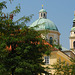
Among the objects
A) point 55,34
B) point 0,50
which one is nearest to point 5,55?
point 0,50

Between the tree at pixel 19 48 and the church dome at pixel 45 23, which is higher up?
the church dome at pixel 45 23

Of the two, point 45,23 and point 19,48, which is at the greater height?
point 45,23

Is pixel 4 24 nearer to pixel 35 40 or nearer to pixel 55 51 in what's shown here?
pixel 35 40

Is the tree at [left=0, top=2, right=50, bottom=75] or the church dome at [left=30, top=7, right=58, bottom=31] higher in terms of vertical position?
the church dome at [left=30, top=7, right=58, bottom=31]

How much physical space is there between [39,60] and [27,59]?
1.11 metres

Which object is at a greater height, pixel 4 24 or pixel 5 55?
pixel 4 24

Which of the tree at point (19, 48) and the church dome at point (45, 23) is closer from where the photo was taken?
the tree at point (19, 48)

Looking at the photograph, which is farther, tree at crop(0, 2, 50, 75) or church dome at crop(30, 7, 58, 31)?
church dome at crop(30, 7, 58, 31)

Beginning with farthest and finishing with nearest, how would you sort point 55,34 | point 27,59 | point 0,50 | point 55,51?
point 55,34, point 55,51, point 27,59, point 0,50

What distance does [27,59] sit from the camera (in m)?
15.3

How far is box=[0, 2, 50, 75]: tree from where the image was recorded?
14.7 m

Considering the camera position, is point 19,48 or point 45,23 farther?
point 45,23

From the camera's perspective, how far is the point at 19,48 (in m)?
14.7

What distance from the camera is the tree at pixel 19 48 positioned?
14711 millimetres
